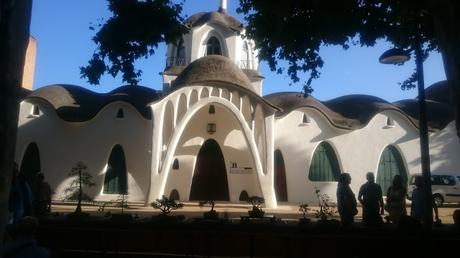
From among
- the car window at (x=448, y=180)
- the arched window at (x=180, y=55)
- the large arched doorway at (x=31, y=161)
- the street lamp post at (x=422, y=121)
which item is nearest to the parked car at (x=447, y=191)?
the car window at (x=448, y=180)

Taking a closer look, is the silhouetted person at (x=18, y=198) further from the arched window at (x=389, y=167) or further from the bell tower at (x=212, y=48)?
the arched window at (x=389, y=167)

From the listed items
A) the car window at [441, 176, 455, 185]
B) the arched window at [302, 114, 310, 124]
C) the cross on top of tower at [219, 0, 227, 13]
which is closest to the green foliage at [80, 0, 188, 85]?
the arched window at [302, 114, 310, 124]

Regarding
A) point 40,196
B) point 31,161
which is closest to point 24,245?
point 40,196

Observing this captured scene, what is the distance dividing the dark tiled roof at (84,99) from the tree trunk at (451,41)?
59.4ft

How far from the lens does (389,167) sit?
21.8 metres

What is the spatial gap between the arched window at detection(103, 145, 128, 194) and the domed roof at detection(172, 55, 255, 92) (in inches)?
195

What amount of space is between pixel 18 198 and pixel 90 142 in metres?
15.3

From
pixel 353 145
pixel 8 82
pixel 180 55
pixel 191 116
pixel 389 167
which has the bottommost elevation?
pixel 8 82

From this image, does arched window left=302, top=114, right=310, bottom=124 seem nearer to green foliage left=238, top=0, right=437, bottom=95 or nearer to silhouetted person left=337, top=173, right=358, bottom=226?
green foliage left=238, top=0, right=437, bottom=95

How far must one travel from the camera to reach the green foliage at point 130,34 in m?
→ 7.24

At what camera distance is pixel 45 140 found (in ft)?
69.2

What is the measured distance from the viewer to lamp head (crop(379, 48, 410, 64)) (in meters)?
7.22

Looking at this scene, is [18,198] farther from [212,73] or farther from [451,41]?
[212,73]

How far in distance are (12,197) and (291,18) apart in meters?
5.76
